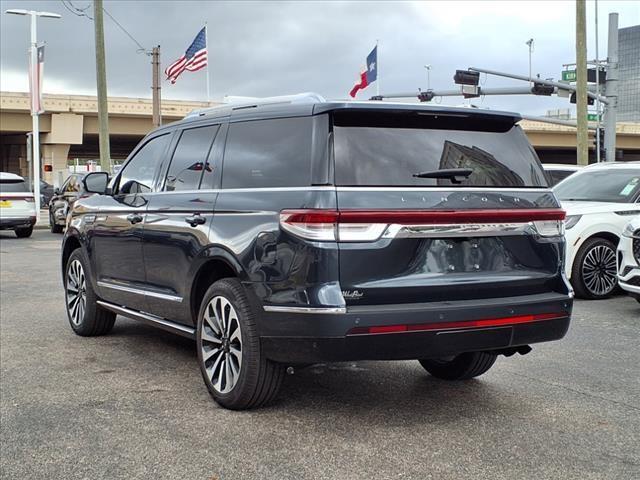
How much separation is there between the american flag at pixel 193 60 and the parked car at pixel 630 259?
81.3 ft

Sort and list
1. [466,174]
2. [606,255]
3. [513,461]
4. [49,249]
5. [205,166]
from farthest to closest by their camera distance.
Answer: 1. [49,249]
2. [606,255]
3. [205,166]
4. [466,174]
5. [513,461]

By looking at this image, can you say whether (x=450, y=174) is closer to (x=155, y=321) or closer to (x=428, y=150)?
(x=428, y=150)

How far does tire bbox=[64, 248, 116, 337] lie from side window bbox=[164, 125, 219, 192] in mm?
1740

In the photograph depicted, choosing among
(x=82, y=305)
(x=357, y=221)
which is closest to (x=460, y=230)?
(x=357, y=221)

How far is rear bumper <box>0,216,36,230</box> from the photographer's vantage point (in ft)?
65.4

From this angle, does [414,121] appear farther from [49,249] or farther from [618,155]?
[618,155]

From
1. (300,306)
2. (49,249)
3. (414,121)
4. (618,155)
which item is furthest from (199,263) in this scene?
(618,155)

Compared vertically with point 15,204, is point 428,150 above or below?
above

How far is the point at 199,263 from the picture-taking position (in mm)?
4852

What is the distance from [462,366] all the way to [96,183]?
140 inches

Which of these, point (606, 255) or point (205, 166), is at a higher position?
point (205, 166)

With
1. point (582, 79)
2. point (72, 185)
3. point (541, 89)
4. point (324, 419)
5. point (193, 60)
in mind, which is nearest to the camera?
point (324, 419)

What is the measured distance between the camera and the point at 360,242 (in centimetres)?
395

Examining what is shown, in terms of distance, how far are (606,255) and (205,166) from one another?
6.20 m
